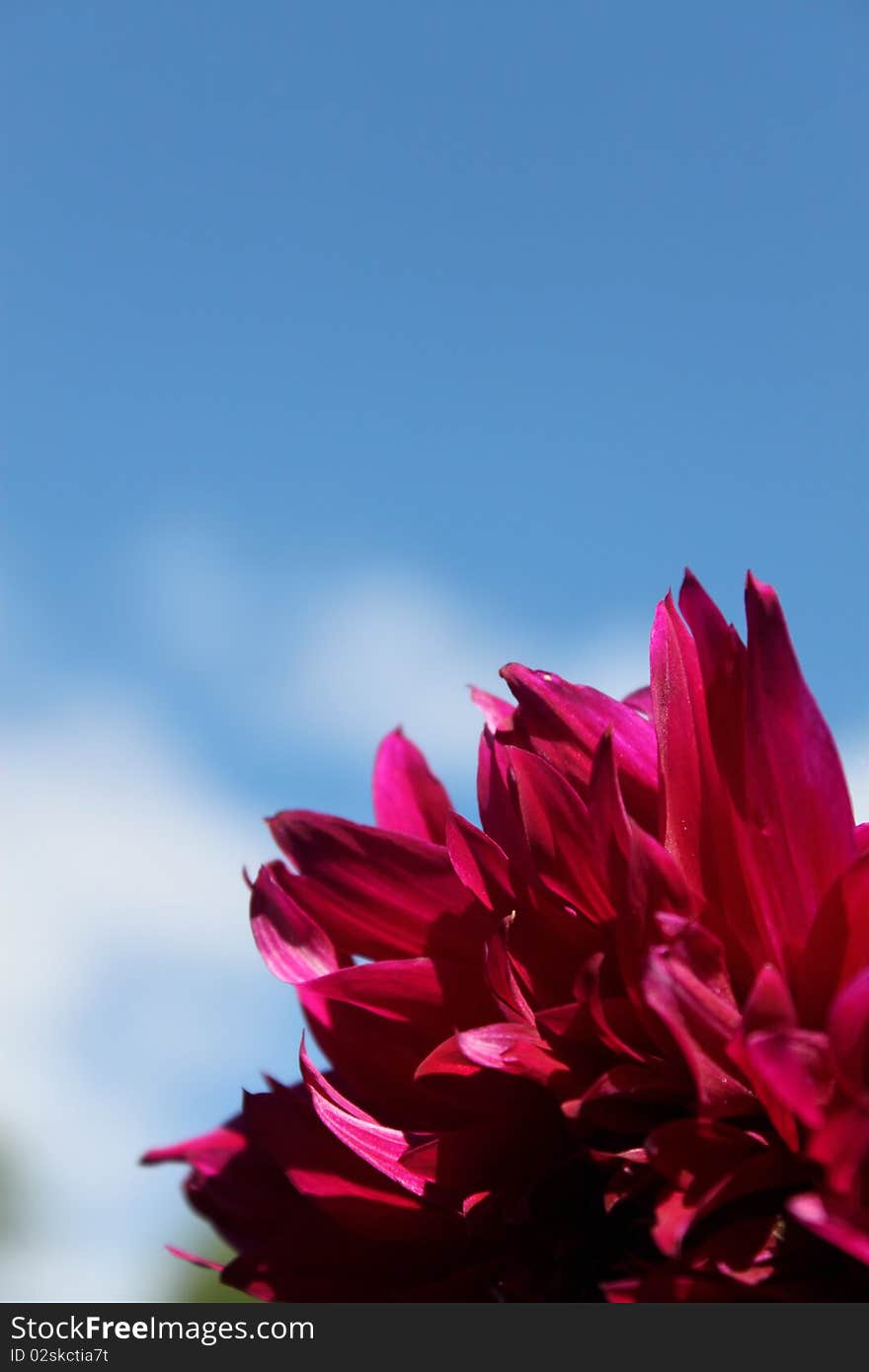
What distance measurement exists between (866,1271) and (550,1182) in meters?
0.19

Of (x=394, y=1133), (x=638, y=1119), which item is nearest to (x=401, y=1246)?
(x=394, y=1133)

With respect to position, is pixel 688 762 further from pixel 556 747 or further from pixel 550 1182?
pixel 550 1182

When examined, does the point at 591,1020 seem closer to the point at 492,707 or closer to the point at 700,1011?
the point at 700,1011

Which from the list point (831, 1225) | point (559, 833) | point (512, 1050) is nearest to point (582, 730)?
point (559, 833)

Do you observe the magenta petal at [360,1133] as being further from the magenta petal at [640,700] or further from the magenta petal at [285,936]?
the magenta petal at [640,700]

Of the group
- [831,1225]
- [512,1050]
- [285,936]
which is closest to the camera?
[831,1225]

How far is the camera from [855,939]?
66cm

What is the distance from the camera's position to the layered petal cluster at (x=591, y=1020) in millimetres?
637
